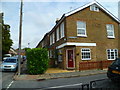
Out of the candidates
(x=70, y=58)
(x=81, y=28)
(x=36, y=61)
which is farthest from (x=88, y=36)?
(x=36, y=61)

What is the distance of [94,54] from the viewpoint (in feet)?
58.7

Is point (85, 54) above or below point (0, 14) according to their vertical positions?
below

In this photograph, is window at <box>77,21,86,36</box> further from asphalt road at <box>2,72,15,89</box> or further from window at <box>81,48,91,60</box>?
asphalt road at <box>2,72,15,89</box>

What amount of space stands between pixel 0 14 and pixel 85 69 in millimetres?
35169

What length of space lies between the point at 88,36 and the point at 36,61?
23.7 feet

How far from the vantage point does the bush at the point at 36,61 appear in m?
14.1

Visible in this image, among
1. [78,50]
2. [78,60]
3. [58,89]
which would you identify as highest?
[78,50]

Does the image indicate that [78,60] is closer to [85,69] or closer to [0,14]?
[85,69]

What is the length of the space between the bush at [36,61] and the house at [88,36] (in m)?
3.44

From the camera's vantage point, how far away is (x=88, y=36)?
18047mm

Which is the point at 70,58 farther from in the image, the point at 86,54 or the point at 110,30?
the point at 110,30

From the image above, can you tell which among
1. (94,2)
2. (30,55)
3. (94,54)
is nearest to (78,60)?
(94,54)

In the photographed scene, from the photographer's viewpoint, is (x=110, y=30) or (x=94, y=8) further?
(x=110, y=30)

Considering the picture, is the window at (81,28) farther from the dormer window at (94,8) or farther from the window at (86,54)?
the dormer window at (94,8)
